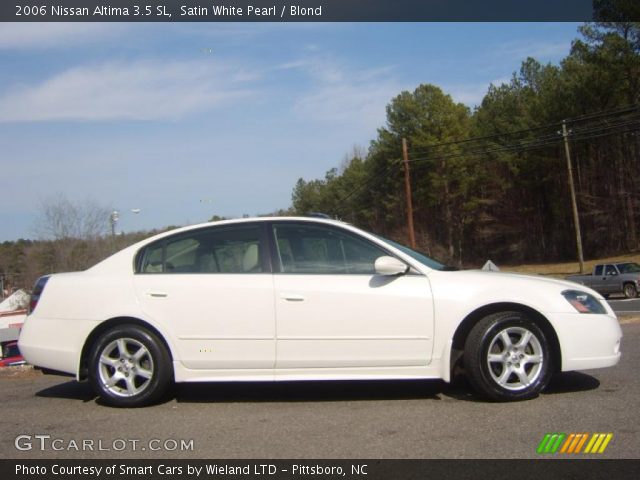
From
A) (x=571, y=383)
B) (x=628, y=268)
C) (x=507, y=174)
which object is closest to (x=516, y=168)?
(x=507, y=174)

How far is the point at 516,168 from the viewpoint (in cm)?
5556

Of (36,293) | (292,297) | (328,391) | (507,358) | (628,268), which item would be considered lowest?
(328,391)

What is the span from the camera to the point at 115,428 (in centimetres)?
466

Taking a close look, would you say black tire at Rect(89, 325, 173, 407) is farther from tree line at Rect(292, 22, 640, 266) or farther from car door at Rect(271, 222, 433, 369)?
tree line at Rect(292, 22, 640, 266)

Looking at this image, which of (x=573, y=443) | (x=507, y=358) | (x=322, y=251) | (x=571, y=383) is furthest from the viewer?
(x=571, y=383)

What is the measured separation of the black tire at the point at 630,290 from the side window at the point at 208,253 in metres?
23.2

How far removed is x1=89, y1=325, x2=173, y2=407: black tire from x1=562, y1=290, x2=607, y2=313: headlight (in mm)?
3204

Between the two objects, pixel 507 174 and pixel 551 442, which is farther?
pixel 507 174

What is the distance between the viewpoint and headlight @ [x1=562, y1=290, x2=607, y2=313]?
5.10 m

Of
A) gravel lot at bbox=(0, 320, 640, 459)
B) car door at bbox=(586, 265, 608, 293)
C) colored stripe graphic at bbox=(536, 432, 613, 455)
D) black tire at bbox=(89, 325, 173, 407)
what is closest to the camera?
colored stripe graphic at bbox=(536, 432, 613, 455)

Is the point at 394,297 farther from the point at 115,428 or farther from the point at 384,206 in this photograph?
the point at 384,206

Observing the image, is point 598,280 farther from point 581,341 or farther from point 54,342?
point 54,342

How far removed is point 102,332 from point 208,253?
107 cm
